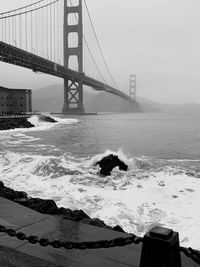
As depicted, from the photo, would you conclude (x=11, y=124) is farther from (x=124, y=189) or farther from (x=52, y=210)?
(x=52, y=210)

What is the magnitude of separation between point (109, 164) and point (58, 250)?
22.4 feet

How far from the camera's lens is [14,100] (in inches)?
2090

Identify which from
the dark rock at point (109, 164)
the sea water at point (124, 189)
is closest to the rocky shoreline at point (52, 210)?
the sea water at point (124, 189)

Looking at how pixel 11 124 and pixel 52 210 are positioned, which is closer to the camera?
pixel 52 210

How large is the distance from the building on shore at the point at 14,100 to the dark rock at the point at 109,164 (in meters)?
42.9

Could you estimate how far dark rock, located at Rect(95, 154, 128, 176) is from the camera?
9137 mm

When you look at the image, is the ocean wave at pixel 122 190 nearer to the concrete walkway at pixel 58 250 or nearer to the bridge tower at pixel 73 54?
the concrete walkway at pixel 58 250

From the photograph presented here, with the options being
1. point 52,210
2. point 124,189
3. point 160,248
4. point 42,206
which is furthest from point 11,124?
point 160,248

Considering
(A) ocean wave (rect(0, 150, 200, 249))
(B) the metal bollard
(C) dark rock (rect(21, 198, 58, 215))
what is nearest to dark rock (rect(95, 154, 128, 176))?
(A) ocean wave (rect(0, 150, 200, 249))

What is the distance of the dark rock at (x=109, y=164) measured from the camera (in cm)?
914

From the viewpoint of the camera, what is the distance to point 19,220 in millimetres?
3395

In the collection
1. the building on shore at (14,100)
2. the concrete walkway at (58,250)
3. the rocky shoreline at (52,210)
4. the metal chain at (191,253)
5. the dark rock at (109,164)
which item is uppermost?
the building on shore at (14,100)

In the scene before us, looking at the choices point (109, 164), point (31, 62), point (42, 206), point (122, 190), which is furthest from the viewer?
point (31, 62)

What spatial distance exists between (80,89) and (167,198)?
53052mm
